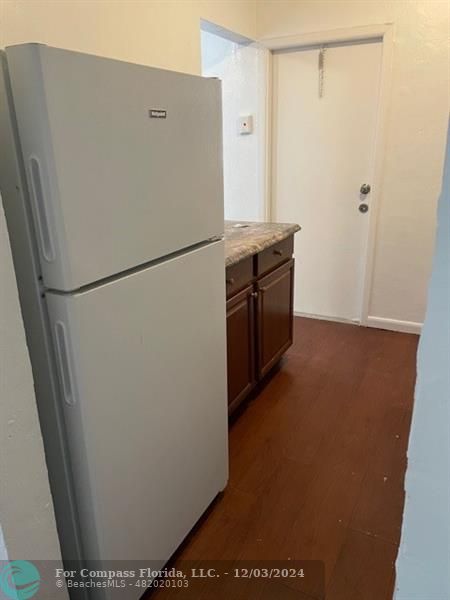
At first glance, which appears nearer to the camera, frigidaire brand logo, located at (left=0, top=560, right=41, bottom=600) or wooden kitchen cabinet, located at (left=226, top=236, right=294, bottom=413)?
frigidaire brand logo, located at (left=0, top=560, right=41, bottom=600)

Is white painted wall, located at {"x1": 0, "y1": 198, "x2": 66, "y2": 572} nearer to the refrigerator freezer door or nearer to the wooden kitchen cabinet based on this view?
the refrigerator freezer door

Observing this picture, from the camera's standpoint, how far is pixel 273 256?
2484mm

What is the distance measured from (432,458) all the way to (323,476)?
1.55m

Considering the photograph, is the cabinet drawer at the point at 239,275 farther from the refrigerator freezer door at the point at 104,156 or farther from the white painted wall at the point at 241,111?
the white painted wall at the point at 241,111

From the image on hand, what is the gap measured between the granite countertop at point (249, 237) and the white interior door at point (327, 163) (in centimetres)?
87

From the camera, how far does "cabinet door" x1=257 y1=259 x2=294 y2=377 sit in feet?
7.98

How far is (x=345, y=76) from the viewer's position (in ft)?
10.2

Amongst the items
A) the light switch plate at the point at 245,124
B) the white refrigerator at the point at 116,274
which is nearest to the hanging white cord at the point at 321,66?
the light switch plate at the point at 245,124

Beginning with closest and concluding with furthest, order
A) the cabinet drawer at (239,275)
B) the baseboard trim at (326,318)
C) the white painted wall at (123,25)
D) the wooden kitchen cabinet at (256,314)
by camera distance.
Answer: the white painted wall at (123,25), the cabinet drawer at (239,275), the wooden kitchen cabinet at (256,314), the baseboard trim at (326,318)

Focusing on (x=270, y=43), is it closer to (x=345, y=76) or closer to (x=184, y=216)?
(x=345, y=76)

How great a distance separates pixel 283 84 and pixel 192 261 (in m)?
2.49

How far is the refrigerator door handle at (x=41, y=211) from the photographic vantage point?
933 mm

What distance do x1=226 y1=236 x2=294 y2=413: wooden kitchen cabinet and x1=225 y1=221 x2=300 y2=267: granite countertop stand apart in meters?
0.05

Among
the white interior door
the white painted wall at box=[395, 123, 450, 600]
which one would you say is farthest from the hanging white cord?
the white painted wall at box=[395, 123, 450, 600]
